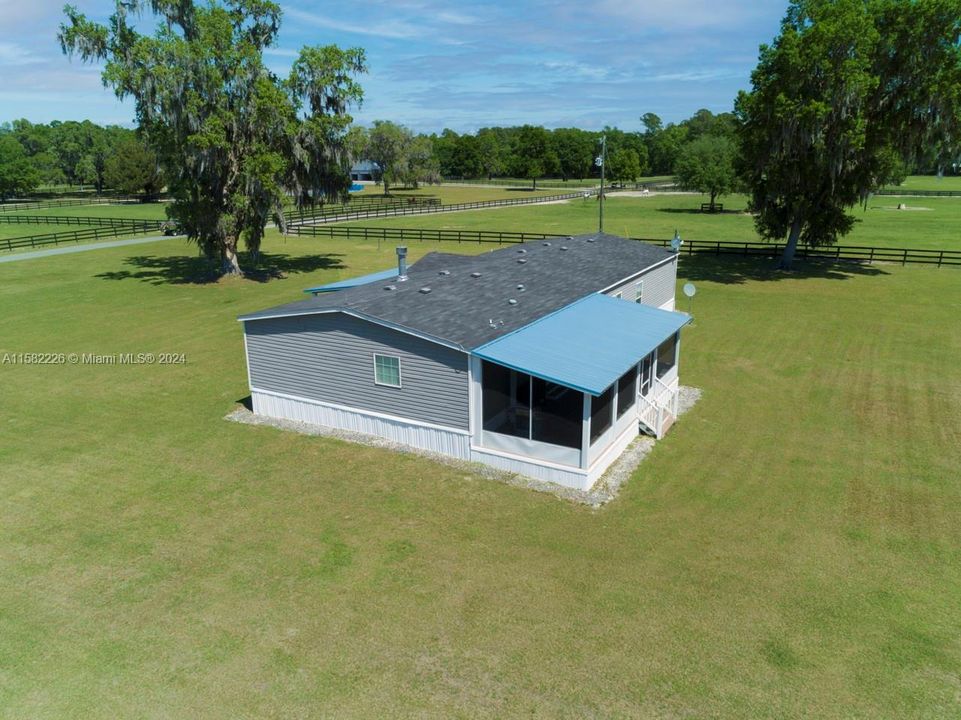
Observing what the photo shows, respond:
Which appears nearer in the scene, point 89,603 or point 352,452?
point 89,603

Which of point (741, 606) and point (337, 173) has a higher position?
point (337, 173)

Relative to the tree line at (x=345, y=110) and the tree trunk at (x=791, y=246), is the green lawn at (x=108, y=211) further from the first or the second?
the tree trunk at (x=791, y=246)

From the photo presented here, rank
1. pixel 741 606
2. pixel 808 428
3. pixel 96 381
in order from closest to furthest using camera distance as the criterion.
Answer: pixel 741 606, pixel 808 428, pixel 96 381

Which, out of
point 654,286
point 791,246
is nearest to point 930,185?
point 791,246

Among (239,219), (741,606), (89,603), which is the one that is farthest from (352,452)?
(239,219)

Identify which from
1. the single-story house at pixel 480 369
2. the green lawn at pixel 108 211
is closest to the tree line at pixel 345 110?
the single-story house at pixel 480 369

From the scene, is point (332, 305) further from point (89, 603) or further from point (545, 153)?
point (545, 153)
